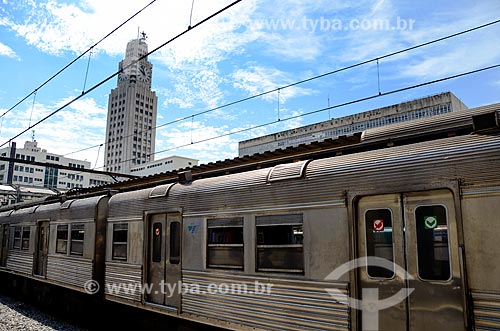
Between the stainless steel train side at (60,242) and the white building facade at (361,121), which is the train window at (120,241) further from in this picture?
the white building facade at (361,121)

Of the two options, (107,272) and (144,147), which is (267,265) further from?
(144,147)

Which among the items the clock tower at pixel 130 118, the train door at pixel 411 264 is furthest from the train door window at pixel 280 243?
the clock tower at pixel 130 118

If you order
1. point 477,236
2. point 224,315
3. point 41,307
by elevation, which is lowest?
point 41,307

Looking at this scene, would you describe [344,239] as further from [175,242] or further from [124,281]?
[124,281]

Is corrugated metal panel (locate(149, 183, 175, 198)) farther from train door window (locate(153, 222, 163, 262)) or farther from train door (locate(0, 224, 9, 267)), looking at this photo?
train door (locate(0, 224, 9, 267))

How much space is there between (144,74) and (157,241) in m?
103

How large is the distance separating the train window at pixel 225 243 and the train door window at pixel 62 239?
645 centimetres

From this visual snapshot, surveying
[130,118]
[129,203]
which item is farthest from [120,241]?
[130,118]

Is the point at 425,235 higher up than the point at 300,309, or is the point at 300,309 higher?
the point at 425,235

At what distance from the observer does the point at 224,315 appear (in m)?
6.52

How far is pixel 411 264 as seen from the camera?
4.52 metres

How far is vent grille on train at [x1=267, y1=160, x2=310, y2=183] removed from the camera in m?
5.97

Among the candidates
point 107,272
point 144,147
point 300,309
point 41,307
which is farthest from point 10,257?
point 144,147

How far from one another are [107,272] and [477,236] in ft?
26.9
